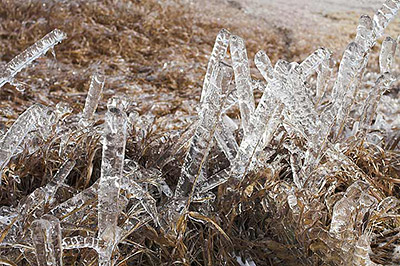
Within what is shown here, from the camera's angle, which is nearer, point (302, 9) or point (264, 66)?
point (264, 66)

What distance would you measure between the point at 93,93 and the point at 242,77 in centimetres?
25

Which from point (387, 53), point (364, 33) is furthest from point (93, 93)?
point (387, 53)

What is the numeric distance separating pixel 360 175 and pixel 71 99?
1280mm

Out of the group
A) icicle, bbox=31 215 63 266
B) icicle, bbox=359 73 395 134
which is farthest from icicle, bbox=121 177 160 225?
icicle, bbox=359 73 395 134

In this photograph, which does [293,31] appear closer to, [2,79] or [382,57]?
[382,57]

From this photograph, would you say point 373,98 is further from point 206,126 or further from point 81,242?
point 81,242

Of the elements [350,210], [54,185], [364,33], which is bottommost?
[54,185]

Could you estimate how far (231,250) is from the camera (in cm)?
72

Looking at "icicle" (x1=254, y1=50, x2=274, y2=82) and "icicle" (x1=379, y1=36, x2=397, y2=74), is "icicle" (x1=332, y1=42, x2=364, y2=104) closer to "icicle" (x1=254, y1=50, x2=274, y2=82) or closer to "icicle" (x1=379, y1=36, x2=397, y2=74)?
"icicle" (x1=254, y1=50, x2=274, y2=82)

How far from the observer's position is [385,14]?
2.78 ft

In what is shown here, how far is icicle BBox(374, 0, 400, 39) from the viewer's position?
843 mm

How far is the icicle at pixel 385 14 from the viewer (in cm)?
84

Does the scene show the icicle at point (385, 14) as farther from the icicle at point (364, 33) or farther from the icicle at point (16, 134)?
the icicle at point (16, 134)

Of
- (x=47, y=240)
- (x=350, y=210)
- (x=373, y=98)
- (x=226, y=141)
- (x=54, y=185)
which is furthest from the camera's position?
(x=373, y=98)
